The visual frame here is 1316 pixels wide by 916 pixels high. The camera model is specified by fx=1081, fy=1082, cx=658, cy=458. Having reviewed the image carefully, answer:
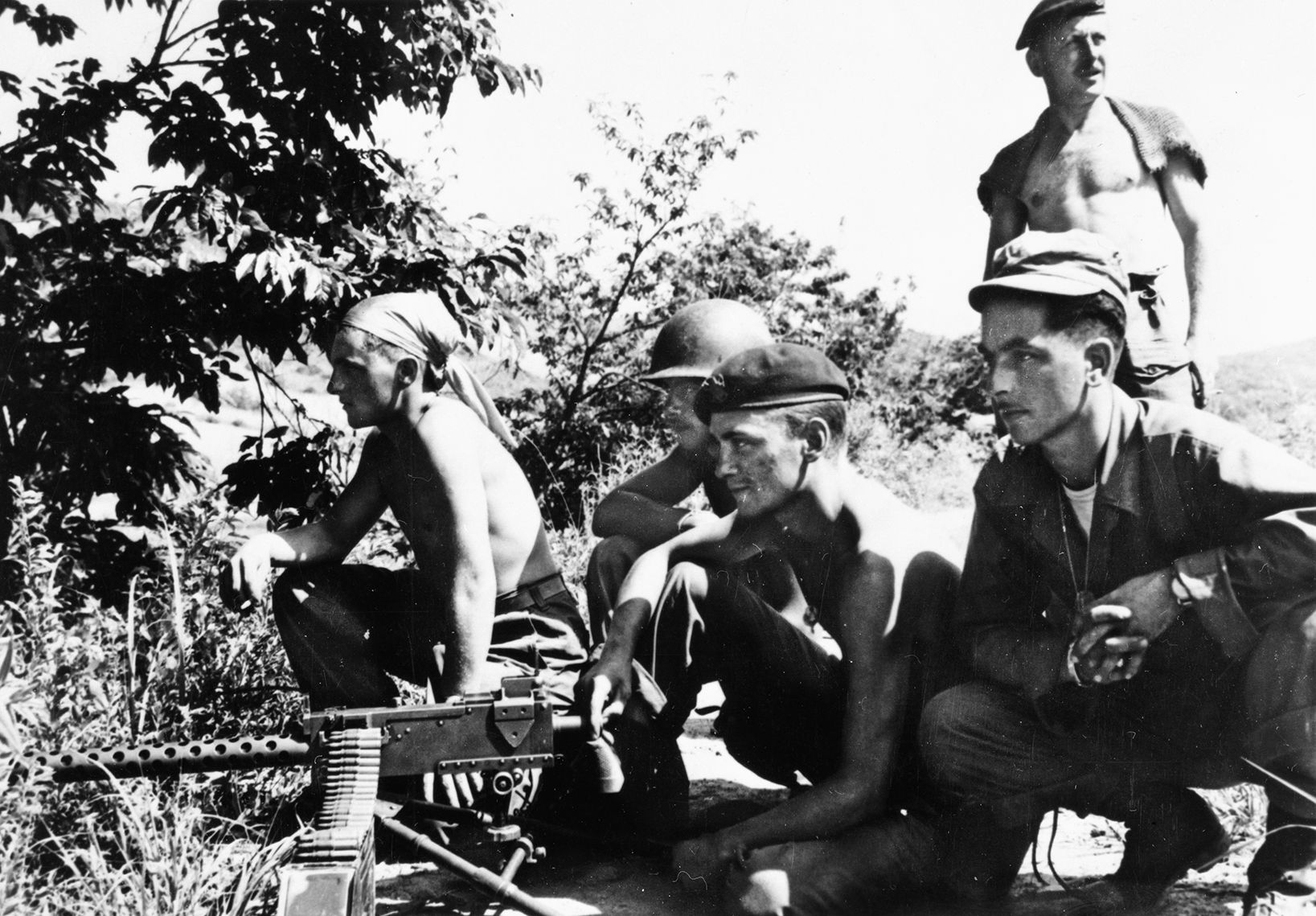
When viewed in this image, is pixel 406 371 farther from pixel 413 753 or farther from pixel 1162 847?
pixel 1162 847

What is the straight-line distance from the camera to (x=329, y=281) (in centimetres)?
402

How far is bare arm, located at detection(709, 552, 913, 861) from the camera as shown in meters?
2.59

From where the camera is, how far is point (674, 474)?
4.32 metres

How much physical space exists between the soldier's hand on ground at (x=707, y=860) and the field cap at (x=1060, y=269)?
4.78 ft

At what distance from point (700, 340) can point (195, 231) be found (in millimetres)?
1958

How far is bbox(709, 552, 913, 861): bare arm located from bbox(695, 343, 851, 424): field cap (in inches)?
18.1

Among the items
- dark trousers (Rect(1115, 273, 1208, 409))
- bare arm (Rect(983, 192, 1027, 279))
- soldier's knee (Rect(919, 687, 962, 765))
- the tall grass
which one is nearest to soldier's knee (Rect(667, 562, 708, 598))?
soldier's knee (Rect(919, 687, 962, 765))

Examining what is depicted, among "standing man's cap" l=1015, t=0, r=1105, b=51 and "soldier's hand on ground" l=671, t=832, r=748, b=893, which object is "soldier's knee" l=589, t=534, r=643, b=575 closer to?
"soldier's hand on ground" l=671, t=832, r=748, b=893

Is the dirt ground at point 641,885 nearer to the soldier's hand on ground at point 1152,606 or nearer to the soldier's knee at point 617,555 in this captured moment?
the soldier's hand on ground at point 1152,606

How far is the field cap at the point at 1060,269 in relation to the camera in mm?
2582

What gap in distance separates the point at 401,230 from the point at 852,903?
3.22m

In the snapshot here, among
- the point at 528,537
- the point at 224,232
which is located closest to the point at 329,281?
the point at 224,232

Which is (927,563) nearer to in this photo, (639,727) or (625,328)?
(639,727)

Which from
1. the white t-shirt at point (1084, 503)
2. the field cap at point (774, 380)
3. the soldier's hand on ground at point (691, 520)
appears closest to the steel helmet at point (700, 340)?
the soldier's hand on ground at point (691, 520)
